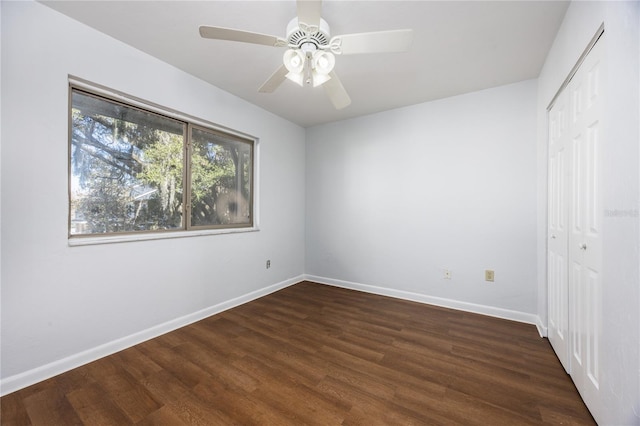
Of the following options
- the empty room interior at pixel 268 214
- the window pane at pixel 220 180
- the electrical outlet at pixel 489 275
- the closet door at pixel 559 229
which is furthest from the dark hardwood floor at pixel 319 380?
the window pane at pixel 220 180

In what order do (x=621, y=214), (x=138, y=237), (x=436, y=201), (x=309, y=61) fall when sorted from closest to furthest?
(x=621, y=214), (x=309, y=61), (x=138, y=237), (x=436, y=201)

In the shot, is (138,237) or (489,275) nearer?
(138,237)

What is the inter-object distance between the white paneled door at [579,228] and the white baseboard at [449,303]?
0.52 m

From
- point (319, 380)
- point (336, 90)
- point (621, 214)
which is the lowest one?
point (319, 380)

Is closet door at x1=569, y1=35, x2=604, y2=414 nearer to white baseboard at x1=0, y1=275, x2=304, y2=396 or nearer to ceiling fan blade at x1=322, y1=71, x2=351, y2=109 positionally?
ceiling fan blade at x1=322, y1=71, x2=351, y2=109

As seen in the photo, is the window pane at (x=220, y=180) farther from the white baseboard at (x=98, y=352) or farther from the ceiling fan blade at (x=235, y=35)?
the ceiling fan blade at (x=235, y=35)

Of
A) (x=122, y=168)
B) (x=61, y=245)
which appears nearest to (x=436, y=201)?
(x=122, y=168)

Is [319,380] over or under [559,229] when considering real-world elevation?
under

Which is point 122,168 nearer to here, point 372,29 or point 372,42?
point 372,42

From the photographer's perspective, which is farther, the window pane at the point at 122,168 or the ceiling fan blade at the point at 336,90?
the window pane at the point at 122,168

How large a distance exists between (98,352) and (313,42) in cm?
270

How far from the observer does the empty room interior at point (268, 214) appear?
1376 mm

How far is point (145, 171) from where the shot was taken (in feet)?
7.68

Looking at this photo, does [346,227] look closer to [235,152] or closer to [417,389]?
[235,152]
